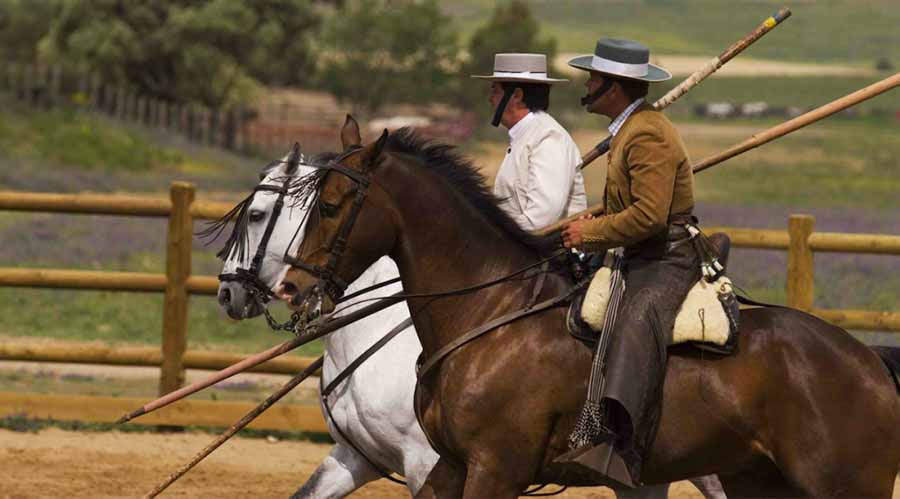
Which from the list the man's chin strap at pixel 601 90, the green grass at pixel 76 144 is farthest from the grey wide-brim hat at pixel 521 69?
Result: the green grass at pixel 76 144

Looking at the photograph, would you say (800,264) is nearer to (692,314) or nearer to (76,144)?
(692,314)

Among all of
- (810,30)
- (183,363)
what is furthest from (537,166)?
(810,30)

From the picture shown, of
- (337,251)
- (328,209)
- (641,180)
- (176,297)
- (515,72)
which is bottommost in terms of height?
(176,297)

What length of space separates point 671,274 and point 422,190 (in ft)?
3.07

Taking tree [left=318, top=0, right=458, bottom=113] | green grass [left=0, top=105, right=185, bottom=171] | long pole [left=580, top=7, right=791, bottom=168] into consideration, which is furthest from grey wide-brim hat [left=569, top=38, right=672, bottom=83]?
tree [left=318, top=0, right=458, bottom=113]

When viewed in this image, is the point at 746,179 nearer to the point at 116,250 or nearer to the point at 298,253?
the point at 116,250

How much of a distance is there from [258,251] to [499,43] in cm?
4593

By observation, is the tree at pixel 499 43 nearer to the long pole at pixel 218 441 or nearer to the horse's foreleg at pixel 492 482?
the long pole at pixel 218 441

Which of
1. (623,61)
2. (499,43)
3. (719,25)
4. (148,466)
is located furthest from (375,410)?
(719,25)

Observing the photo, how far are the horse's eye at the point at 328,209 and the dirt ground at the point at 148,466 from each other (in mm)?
3292

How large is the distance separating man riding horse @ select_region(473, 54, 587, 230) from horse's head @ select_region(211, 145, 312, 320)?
3.82ft

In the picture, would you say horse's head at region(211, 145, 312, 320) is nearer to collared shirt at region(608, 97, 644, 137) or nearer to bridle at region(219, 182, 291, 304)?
bridle at region(219, 182, 291, 304)

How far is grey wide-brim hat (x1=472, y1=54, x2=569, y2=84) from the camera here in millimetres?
6168

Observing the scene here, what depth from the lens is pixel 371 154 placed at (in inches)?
201
